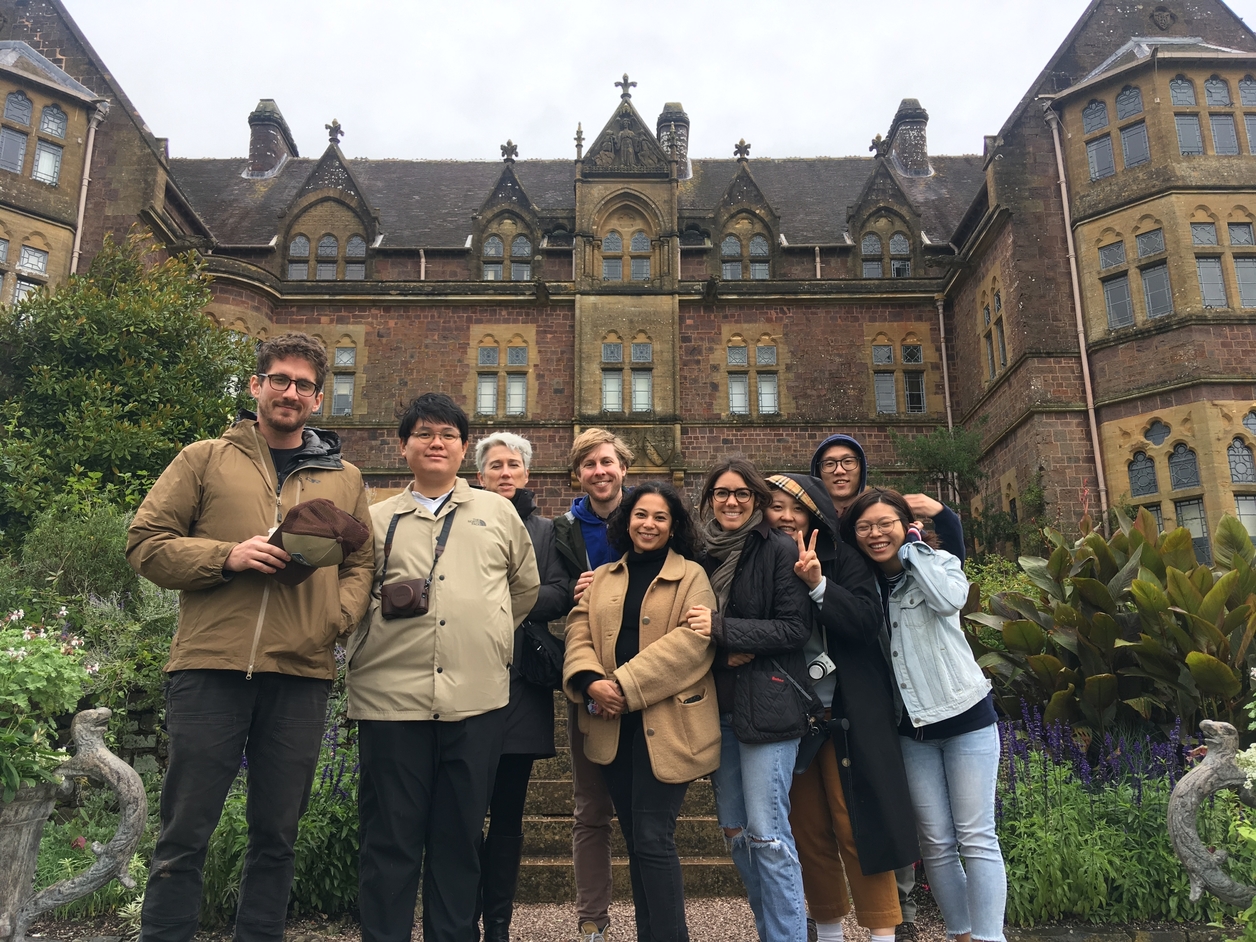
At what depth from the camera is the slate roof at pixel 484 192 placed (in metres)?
20.2

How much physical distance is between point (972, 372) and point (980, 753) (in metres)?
15.2

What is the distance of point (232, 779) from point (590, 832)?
1536 millimetres

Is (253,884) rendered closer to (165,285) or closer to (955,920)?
(955,920)

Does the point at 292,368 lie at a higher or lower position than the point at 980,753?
higher

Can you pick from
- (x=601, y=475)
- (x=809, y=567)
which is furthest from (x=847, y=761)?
(x=601, y=475)

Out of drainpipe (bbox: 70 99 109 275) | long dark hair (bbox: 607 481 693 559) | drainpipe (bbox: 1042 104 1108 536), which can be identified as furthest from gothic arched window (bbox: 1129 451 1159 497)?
drainpipe (bbox: 70 99 109 275)

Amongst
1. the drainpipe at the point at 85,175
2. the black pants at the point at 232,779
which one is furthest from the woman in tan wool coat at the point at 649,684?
the drainpipe at the point at 85,175

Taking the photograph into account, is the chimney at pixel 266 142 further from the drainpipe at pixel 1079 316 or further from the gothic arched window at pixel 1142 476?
the gothic arched window at pixel 1142 476

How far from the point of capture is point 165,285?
1222 cm

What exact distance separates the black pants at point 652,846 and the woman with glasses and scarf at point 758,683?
0.28m

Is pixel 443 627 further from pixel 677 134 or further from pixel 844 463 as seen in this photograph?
pixel 677 134

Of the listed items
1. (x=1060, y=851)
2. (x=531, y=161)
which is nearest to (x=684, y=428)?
(x=531, y=161)

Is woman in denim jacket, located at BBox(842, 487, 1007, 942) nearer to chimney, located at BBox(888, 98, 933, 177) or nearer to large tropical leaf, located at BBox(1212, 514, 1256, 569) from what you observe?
large tropical leaf, located at BBox(1212, 514, 1256, 569)

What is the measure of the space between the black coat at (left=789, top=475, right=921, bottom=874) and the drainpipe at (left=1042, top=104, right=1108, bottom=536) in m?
11.0
